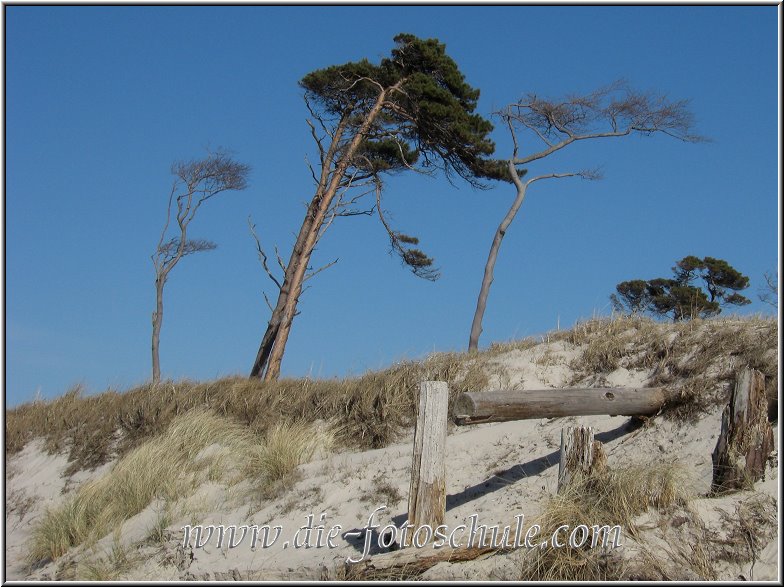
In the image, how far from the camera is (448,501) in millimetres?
9125

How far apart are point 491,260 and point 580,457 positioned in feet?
42.8

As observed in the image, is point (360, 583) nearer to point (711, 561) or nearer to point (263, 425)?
point (711, 561)

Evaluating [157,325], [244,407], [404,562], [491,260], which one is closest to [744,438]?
[404,562]

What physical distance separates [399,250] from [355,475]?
1312 cm

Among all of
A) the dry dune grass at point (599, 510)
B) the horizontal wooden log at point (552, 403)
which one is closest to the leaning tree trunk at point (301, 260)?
the horizontal wooden log at point (552, 403)

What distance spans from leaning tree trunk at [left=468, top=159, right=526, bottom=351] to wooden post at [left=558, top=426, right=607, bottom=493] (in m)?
11.4

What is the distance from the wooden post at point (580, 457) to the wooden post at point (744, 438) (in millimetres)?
1165

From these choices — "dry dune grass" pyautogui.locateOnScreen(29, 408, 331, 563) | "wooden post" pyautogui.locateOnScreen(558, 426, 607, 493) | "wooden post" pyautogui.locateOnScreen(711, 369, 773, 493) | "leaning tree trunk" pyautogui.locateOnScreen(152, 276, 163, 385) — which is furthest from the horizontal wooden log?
"leaning tree trunk" pyautogui.locateOnScreen(152, 276, 163, 385)

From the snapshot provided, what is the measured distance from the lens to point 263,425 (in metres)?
13.3

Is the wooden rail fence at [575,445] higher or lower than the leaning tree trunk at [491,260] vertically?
lower

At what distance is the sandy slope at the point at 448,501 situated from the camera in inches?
284

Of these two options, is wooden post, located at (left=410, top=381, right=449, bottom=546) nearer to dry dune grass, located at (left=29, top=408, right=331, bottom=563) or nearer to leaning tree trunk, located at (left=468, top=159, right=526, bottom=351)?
dry dune grass, located at (left=29, top=408, right=331, bottom=563)

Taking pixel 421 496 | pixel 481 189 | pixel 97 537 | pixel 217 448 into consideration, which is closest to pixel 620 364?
pixel 421 496

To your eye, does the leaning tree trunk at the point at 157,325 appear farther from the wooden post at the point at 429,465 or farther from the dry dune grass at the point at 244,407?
the wooden post at the point at 429,465
